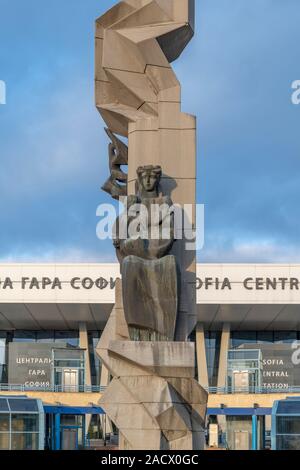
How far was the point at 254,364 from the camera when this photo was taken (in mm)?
57906

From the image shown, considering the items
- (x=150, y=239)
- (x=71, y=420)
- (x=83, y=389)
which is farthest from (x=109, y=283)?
(x=150, y=239)

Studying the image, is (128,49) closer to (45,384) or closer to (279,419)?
(279,419)

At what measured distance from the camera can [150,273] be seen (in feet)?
47.1

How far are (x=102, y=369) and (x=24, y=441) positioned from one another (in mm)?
21113

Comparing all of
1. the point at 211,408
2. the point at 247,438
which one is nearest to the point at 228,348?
the point at 211,408

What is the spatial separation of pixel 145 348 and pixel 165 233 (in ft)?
6.05

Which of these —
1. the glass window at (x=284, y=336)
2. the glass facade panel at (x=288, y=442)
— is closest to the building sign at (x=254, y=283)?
the glass window at (x=284, y=336)

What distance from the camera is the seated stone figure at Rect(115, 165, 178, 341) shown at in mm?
14352

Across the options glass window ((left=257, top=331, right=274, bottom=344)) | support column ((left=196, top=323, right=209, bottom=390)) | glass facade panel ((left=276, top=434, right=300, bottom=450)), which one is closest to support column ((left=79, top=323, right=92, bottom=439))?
support column ((left=196, top=323, right=209, bottom=390))

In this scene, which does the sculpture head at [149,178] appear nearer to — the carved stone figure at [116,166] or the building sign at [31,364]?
the carved stone figure at [116,166]

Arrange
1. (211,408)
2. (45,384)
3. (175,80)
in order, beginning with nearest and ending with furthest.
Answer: (175,80) < (211,408) < (45,384)

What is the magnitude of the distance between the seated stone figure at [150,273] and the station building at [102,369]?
1416 inches

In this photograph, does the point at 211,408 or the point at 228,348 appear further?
the point at 228,348

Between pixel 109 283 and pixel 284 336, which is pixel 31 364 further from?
pixel 284 336
